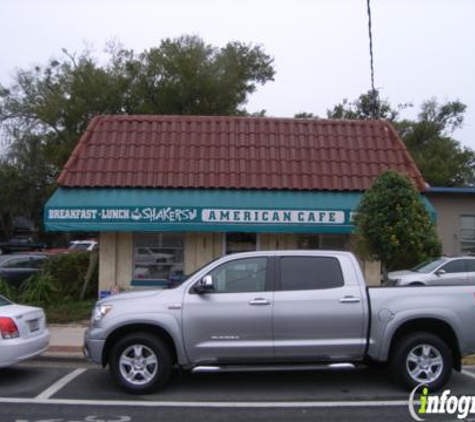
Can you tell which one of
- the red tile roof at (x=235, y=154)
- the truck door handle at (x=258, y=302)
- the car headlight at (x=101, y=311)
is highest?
the red tile roof at (x=235, y=154)

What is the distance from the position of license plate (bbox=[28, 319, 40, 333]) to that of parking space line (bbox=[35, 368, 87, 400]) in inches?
31.2

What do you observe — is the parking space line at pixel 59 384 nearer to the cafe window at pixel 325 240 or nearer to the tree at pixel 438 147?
the cafe window at pixel 325 240

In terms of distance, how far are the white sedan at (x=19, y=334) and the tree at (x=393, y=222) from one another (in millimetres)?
7071

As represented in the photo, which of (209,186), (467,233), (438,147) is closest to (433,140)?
(438,147)

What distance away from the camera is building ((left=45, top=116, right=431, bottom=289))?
48.5 ft

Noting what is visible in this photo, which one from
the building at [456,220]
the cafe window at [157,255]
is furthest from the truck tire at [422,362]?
the building at [456,220]

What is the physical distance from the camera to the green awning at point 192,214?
14664 millimetres

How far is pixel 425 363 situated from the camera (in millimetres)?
Answer: 8156

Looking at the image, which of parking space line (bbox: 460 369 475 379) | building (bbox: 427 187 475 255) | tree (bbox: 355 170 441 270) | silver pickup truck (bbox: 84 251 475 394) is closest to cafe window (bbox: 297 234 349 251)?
tree (bbox: 355 170 441 270)

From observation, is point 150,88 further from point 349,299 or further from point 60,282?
point 349,299

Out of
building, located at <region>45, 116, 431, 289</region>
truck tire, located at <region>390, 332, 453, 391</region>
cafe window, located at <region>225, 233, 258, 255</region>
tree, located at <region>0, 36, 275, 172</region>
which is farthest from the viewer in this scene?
tree, located at <region>0, 36, 275, 172</region>

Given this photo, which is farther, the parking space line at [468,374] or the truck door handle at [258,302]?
the parking space line at [468,374]

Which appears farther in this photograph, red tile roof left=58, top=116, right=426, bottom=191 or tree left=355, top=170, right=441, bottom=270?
red tile roof left=58, top=116, right=426, bottom=191

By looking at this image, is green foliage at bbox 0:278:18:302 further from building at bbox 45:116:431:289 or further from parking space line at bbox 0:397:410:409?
parking space line at bbox 0:397:410:409
